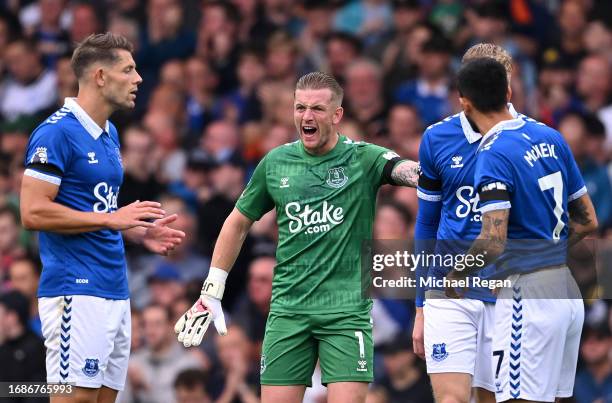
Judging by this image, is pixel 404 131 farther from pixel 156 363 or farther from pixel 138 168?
pixel 156 363

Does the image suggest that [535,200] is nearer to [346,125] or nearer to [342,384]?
[342,384]

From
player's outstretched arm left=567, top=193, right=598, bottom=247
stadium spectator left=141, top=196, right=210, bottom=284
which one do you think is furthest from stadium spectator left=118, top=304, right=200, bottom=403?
player's outstretched arm left=567, top=193, right=598, bottom=247

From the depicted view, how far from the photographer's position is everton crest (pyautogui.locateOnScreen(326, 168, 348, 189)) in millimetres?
9094

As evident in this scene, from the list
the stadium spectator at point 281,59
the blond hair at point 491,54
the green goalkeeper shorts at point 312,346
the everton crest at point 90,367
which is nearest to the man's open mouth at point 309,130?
the blond hair at point 491,54

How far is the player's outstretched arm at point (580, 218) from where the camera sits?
27.9 feet

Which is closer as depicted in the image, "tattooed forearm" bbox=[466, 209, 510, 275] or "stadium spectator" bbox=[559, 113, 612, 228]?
"tattooed forearm" bbox=[466, 209, 510, 275]

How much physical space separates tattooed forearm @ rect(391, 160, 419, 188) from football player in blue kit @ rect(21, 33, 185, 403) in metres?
1.55

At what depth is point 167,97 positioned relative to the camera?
1569 centimetres

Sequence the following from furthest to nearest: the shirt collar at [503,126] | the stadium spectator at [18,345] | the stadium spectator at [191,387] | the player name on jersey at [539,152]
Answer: the stadium spectator at [191,387] → the stadium spectator at [18,345] → the shirt collar at [503,126] → the player name on jersey at [539,152]

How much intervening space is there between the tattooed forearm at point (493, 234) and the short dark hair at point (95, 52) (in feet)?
9.85

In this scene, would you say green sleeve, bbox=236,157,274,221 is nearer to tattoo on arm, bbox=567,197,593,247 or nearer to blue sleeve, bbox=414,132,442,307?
blue sleeve, bbox=414,132,442,307

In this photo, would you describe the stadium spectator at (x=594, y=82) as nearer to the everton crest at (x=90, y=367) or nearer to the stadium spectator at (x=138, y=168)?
the stadium spectator at (x=138, y=168)

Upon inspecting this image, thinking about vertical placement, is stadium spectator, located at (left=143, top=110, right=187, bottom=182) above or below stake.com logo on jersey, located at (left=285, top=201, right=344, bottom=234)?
above

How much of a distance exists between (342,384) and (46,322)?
2.00 meters
